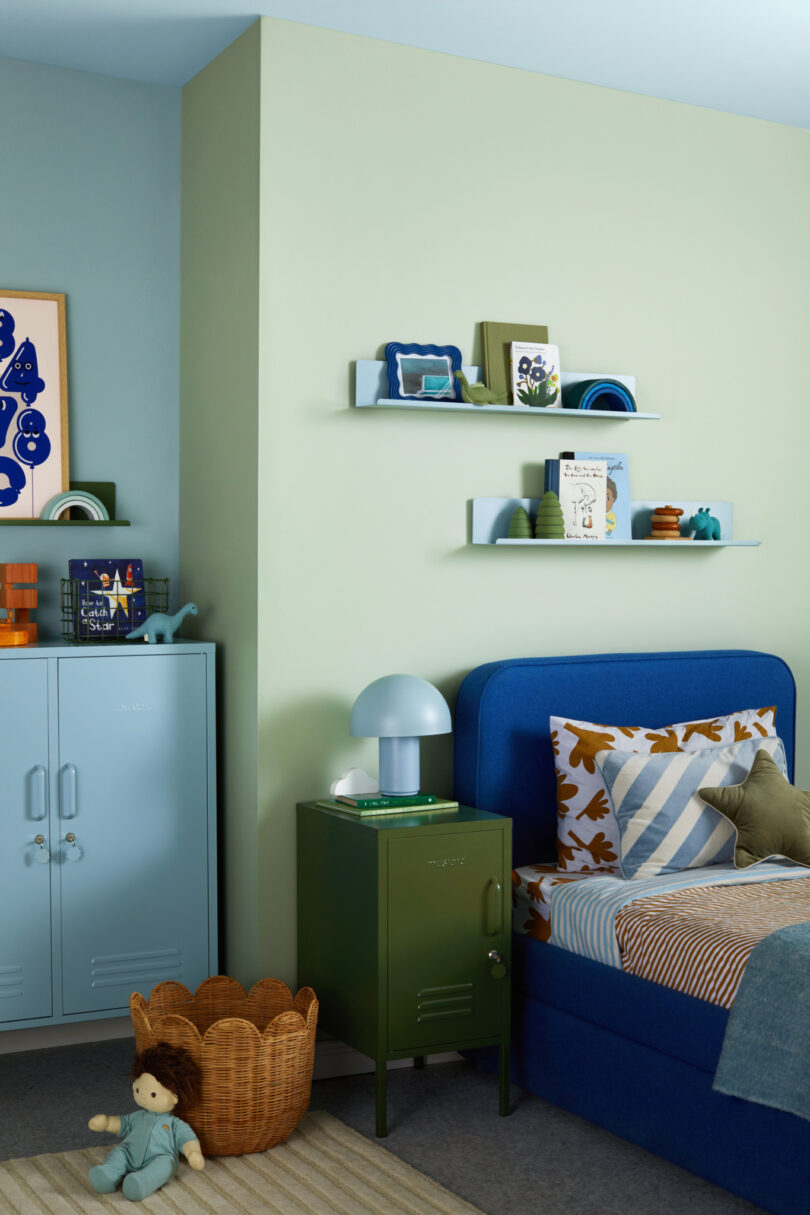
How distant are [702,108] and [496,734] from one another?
202 cm

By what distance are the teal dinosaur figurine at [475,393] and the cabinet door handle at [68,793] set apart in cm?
140

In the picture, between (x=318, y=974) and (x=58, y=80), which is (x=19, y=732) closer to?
(x=318, y=974)

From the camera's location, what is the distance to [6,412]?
3469 mm

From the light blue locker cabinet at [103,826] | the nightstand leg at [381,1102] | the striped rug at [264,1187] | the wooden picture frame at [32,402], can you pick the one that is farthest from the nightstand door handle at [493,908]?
the wooden picture frame at [32,402]

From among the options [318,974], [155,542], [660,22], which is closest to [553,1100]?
[318,974]

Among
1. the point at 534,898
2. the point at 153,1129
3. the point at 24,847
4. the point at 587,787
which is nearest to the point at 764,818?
the point at 587,787

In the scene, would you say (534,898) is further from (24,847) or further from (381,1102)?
(24,847)

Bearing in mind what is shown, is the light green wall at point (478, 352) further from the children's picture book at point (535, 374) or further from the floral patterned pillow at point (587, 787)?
the floral patterned pillow at point (587, 787)

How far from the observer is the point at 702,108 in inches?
149

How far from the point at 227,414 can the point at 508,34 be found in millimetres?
1218

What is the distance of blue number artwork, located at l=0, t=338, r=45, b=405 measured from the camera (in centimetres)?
347

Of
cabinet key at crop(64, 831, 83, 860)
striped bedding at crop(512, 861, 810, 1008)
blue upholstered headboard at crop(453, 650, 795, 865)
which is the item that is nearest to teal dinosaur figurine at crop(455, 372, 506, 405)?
blue upholstered headboard at crop(453, 650, 795, 865)

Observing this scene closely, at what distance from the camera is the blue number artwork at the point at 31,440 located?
347cm

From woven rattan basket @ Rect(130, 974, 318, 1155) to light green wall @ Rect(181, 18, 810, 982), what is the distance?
18.7 inches
